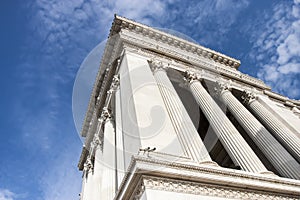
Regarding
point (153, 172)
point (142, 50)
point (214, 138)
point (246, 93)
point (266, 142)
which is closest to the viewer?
point (153, 172)

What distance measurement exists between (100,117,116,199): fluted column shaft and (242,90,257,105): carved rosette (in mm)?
14355

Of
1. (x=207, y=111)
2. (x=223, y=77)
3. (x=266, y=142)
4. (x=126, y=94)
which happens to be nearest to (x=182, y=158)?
(x=126, y=94)

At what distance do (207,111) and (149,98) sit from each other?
6.31m

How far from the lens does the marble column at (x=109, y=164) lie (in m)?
20.0

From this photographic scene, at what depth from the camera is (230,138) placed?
61.3 ft

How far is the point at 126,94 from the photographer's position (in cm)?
1850

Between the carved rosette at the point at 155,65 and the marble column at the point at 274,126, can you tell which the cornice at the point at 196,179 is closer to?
the marble column at the point at 274,126

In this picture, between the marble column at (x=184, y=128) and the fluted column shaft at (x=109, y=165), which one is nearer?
the marble column at (x=184, y=128)

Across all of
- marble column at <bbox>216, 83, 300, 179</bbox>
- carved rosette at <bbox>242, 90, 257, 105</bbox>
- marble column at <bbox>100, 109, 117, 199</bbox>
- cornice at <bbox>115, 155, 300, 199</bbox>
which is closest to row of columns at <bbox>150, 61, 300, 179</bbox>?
marble column at <bbox>216, 83, 300, 179</bbox>

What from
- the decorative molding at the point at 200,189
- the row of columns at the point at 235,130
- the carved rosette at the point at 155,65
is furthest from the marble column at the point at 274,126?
the carved rosette at the point at 155,65

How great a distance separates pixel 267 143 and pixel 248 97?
332 inches

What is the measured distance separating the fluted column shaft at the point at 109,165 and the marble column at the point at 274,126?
549 inches

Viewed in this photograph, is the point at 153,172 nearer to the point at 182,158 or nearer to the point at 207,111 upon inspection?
the point at 182,158

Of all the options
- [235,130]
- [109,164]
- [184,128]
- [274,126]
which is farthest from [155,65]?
[274,126]
